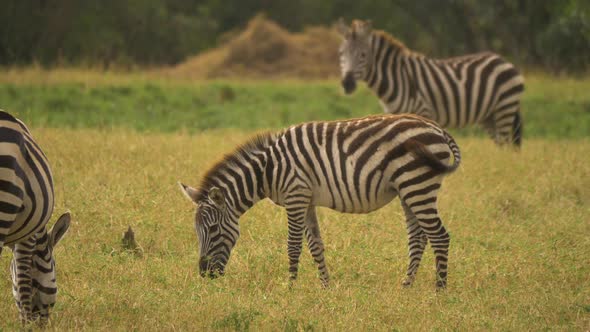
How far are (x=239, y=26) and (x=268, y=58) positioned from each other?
12104 mm

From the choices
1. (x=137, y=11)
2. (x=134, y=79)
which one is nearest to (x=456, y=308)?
(x=134, y=79)

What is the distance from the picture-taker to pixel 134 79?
2034 cm

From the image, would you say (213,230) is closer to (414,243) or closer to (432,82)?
(414,243)

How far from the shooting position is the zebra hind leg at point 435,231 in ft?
23.2

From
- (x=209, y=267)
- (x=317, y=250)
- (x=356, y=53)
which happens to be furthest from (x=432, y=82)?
(x=209, y=267)

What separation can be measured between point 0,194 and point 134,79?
616 inches

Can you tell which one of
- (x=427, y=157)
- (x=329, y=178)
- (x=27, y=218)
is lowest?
(x=27, y=218)

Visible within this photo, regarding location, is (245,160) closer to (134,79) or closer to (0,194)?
(0,194)

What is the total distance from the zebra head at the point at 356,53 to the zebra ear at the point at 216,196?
5.85m

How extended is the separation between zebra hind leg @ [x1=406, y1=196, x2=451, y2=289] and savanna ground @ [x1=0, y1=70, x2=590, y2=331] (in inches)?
7.6

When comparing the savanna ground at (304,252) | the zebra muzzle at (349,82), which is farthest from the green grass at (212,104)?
the zebra muzzle at (349,82)

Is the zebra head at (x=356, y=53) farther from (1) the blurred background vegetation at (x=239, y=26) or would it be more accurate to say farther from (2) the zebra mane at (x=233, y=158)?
(1) the blurred background vegetation at (x=239, y=26)

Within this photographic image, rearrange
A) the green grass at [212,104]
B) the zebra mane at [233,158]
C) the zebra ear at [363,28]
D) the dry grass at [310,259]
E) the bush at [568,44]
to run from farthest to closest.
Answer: the bush at [568,44]
the green grass at [212,104]
the zebra ear at [363,28]
the zebra mane at [233,158]
the dry grass at [310,259]

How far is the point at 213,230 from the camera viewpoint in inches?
279
